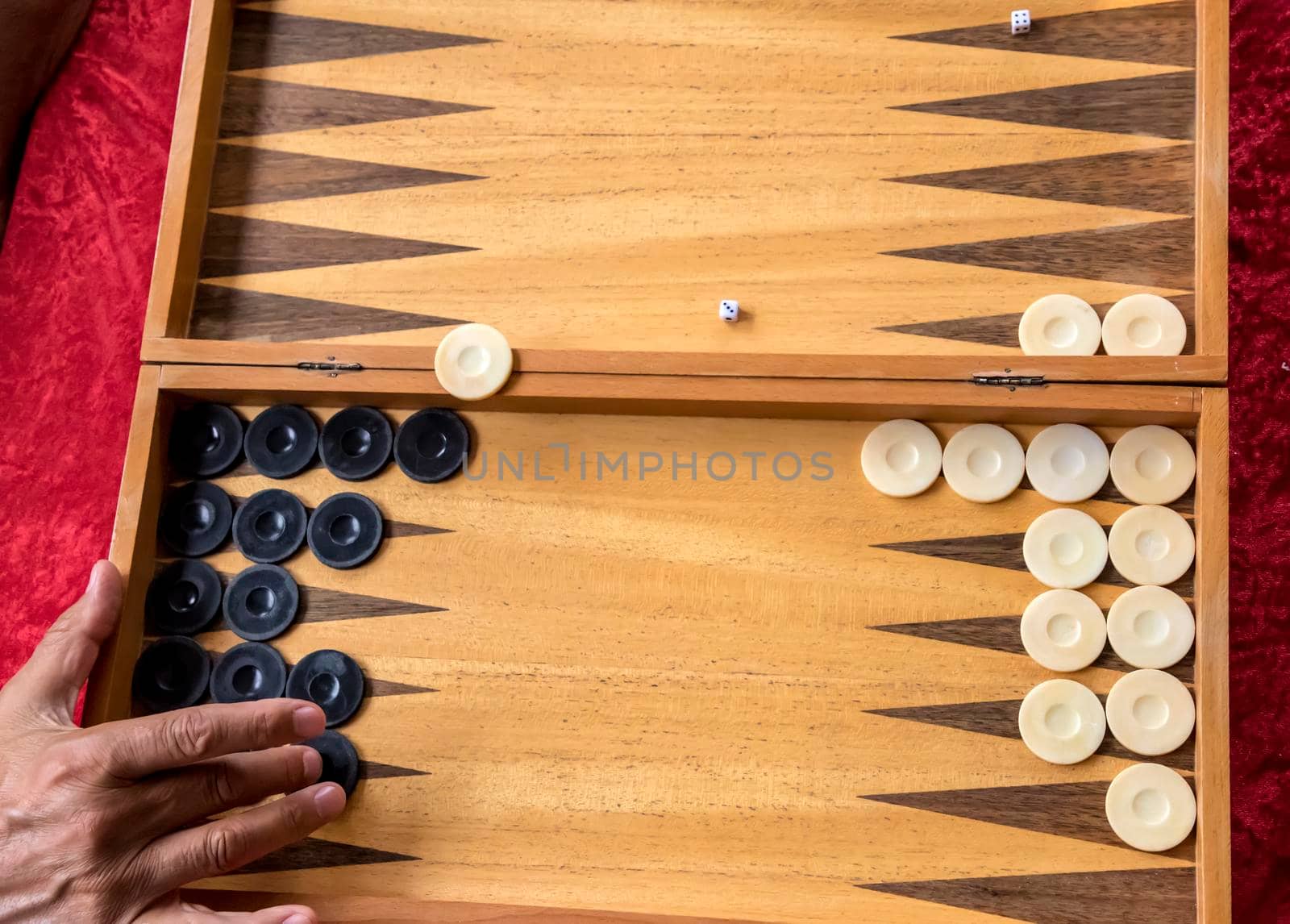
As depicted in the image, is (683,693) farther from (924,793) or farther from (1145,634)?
(1145,634)

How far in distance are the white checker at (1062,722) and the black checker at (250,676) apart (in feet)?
3.23

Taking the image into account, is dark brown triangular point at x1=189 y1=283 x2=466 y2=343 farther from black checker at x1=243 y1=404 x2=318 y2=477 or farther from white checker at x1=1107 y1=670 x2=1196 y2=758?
white checker at x1=1107 y1=670 x2=1196 y2=758

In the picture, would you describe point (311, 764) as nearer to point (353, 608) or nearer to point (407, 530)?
point (353, 608)

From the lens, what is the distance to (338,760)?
1276 millimetres

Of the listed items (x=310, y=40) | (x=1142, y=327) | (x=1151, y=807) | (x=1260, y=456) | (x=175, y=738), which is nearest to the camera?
(x=175, y=738)

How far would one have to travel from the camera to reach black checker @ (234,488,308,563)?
1355 mm

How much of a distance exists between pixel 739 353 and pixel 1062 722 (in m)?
0.63

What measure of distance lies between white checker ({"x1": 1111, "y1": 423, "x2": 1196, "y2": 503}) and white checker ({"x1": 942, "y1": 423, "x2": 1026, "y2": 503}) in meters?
0.13

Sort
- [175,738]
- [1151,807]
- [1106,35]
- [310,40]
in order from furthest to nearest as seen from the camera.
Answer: [310,40] → [1106,35] → [1151,807] → [175,738]

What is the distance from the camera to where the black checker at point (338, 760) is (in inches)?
50.1

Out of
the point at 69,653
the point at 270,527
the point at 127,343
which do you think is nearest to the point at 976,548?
the point at 270,527

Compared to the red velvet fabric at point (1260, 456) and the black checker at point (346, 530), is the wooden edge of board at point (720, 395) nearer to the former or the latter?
the black checker at point (346, 530)

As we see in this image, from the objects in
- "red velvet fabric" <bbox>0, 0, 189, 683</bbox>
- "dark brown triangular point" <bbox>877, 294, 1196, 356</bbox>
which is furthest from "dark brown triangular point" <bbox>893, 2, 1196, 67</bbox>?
"red velvet fabric" <bbox>0, 0, 189, 683</bbox>

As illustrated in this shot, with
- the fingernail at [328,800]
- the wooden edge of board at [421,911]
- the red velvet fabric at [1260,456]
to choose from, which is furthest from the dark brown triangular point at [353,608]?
the red velvet fabric at [1260,456]
